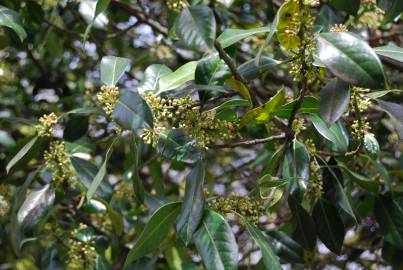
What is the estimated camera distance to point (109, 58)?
1471mm

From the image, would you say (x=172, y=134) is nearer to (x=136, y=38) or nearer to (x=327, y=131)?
(x=327, y=131)

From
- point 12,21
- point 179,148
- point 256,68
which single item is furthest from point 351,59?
point 12,21

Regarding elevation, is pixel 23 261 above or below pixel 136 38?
below

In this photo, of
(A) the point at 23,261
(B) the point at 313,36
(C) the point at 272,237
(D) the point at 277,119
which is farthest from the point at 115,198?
(B) the point at 313,36

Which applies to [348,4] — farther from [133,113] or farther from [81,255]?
[81,255]

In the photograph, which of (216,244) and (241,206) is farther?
(241,206)

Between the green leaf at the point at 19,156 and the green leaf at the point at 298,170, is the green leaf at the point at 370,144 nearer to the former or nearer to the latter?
the green leaf at the point at 298,170

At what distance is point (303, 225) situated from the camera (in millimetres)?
1553

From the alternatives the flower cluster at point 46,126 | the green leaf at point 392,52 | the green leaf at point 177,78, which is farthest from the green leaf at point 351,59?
the flower cluster at point 46,126

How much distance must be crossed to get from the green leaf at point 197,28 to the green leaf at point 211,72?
82 millimetres

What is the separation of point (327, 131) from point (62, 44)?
143 cm

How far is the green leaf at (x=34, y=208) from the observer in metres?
1.55

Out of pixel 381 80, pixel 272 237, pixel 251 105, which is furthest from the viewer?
pixel 272 237

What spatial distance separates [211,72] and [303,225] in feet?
1.44
